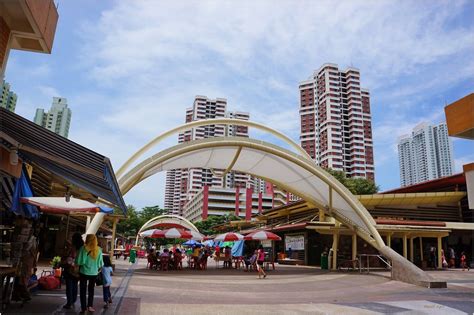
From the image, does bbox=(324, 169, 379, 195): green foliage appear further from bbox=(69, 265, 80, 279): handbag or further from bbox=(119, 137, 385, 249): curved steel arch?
bbox=(69, 265, 80, 279): handbag

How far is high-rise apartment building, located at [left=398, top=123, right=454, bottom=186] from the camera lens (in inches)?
4186

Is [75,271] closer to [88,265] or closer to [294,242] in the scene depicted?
[88,265]

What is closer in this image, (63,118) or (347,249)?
(347,249)

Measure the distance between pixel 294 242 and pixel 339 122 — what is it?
8568 cm

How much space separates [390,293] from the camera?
11414 millimetres

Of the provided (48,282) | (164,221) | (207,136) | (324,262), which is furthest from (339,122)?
(48,282)

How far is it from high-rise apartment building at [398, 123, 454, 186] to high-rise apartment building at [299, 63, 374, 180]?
16.8m

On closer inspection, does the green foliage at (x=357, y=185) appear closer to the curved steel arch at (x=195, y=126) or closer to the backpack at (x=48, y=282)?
the curved steel arch at (x=195, y=126)

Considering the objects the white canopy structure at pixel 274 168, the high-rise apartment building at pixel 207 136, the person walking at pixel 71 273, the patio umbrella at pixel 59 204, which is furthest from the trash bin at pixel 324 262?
the high-rise apartment building at pixel 207 136

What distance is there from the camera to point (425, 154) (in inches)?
4355

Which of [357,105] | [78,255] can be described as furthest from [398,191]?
[357,105]

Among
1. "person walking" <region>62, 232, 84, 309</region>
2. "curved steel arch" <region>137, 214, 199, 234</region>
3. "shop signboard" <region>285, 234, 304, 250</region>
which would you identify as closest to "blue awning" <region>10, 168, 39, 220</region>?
"person walking" <region>62, 232, 84, 309</region>

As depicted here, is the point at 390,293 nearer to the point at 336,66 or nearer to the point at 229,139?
the point at 229,139

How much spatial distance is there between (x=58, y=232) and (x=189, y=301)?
16.2 meters
